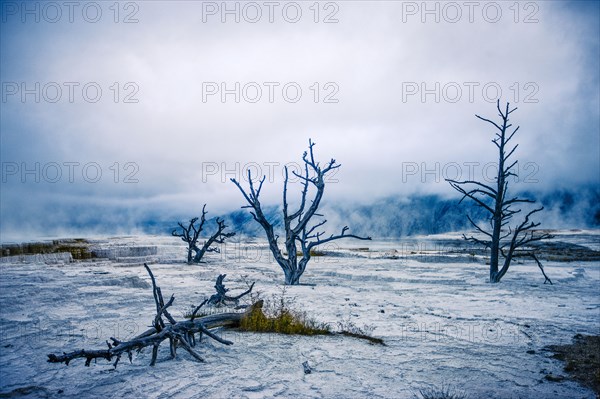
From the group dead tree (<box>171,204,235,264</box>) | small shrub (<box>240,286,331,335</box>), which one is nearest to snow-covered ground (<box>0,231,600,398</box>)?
small shrub (<box>240,286,331,335</box>)

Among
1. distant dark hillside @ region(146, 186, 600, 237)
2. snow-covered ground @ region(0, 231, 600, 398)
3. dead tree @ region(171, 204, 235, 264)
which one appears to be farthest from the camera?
distant dark hillside @ region(146, 186, 600, 237)

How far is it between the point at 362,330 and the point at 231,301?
403 cm

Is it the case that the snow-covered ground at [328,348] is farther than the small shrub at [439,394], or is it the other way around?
the snow-covered ground at [328,348]

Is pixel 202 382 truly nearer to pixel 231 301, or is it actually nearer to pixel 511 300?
pixel 231 301

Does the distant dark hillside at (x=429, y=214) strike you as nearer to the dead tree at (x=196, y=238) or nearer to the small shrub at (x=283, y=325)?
the dead tree at (x=196, y=238)

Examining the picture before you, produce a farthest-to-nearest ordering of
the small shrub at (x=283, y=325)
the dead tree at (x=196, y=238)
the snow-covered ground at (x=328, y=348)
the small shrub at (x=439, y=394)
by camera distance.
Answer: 1. the dead tree at (x=196, y=238)
2. the small shrub at (x=283, y=325)
3. the snow-covered ground at (x=328, y=348)
4. the small shrub at (x=439, y=394)

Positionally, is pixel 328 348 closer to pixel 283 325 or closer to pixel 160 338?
pixel 283 325

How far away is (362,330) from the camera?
20.2 feet

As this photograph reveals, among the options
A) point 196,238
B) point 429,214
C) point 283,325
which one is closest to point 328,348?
point 283,325

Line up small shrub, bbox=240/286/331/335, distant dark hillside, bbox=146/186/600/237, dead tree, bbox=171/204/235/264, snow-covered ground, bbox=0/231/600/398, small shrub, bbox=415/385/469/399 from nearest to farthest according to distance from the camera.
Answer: small shrub, bbox=415/385/469/399 → snow-covered ground, bbox=0/231/600/398 → small shrub, bbox=240/286/331/335 → dead tree, bbox=171/204/235/264 → distant dark hillside, bbox=146/186/600/237

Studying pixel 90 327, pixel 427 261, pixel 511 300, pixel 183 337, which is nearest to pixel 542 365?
pixel 183 337

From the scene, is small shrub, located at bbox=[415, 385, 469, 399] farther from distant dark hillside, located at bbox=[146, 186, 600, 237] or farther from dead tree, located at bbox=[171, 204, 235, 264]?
distant dark hillside, located at bbox=[146, 186, 600, 237]

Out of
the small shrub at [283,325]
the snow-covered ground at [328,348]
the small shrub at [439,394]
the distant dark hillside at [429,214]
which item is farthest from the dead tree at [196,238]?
the distant dark hillside at [429,214]

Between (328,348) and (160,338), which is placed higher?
(160,338)
